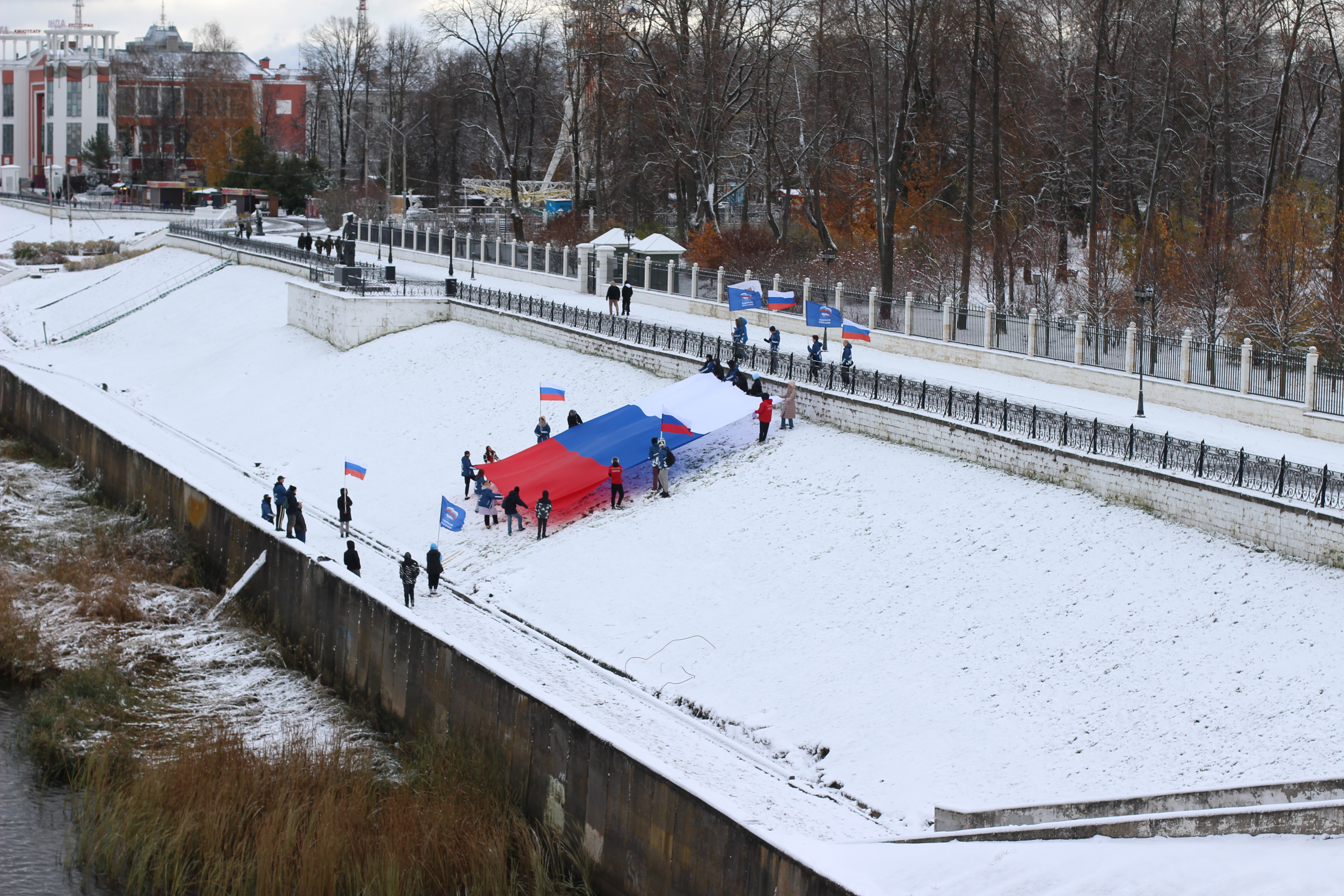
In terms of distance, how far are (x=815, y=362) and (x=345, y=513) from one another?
9.69m

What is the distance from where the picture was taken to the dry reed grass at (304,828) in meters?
14.6

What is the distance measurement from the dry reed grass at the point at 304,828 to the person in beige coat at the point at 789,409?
1205cm

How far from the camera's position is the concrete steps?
37.8ft

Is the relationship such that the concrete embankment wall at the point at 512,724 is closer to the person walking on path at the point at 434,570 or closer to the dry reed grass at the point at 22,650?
the person walking on path at the point at 434,570

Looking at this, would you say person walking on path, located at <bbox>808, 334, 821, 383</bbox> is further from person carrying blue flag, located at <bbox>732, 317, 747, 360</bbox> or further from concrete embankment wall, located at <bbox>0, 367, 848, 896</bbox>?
concrete embankment wall, located at <bbox>0, 367, 848, 896</bbox>

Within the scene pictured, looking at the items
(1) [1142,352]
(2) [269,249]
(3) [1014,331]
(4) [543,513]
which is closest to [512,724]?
(4) [543,513]

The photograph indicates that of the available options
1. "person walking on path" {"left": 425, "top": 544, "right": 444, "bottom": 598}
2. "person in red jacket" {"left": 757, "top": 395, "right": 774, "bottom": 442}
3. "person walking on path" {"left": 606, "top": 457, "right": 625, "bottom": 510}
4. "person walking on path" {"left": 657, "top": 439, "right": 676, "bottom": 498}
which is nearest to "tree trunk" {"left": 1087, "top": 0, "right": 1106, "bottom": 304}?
"person in red jacket" {"left": 757, "top": 395, "right": 774, "bottom": 442}

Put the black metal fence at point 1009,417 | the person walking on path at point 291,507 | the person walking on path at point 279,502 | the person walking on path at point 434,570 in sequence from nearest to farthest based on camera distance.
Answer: the black metal fence at point 1009,417
the person walking on path at point 434,570
the person walking on path at point 291,507
the person walking on path at point 279,502

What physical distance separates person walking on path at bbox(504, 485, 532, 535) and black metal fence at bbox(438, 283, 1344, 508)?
6485mm

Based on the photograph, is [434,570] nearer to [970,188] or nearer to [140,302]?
[970,188]

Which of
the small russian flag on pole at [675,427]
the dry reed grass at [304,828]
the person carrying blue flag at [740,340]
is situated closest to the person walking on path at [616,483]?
the small russian flag on pole at [675,427]

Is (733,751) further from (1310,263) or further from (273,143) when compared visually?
(273,143)

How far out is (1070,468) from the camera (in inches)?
862

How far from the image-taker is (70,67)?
103250mm
